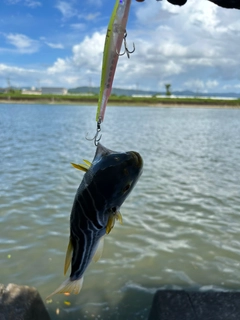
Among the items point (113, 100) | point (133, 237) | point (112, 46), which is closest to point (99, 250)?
point (112, 46)

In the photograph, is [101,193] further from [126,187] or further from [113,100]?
[113,100]

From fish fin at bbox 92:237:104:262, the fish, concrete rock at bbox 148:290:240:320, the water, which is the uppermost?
the fish

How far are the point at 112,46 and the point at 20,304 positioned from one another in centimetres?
291

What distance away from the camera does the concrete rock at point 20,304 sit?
384 centimetres

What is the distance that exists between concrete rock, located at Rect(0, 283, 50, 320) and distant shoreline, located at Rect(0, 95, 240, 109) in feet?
310

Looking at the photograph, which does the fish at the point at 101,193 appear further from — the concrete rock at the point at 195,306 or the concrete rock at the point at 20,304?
the concrete rock at the point at 195,306

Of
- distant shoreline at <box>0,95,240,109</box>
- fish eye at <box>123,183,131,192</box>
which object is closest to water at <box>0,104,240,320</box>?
fish eye at <box>123,183,131,192</box>

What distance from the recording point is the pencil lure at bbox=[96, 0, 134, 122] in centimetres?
231

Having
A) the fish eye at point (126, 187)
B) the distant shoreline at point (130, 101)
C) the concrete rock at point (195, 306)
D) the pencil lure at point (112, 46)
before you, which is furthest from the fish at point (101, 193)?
the distant shoreline at point (130, 101)

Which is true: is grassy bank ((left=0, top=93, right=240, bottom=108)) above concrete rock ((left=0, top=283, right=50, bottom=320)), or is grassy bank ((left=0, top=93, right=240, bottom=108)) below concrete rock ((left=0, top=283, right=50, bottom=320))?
below

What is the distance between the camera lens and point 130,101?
103 meters

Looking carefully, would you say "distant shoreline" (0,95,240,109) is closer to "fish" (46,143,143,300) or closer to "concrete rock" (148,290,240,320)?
"concrete rock" (148,290,240,320)

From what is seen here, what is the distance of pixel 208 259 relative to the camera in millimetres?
7215

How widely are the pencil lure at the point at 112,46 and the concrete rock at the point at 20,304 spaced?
2.43m
